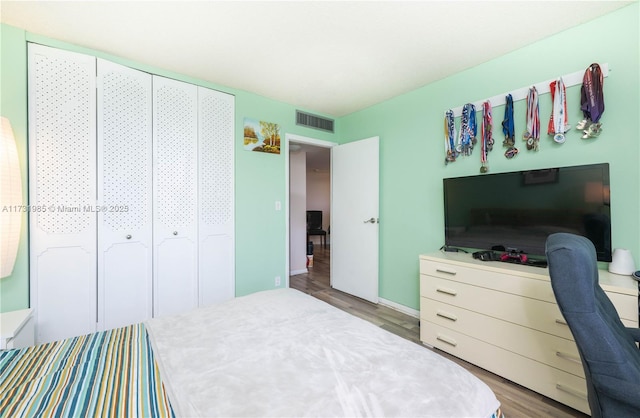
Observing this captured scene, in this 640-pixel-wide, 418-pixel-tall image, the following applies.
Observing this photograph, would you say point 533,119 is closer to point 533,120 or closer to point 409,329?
point 533,120

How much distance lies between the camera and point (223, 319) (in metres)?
1.41

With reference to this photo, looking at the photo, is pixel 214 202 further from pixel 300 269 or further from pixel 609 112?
pixel 609 112

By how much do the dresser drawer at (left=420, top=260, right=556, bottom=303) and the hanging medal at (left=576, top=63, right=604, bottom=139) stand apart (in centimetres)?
115

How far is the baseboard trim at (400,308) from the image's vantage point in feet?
9.59

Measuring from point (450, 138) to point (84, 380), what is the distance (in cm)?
300

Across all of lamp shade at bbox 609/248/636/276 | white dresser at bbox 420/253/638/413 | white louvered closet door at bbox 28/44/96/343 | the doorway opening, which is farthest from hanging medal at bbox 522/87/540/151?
white louvered closet door at bbox 28/44/96/343

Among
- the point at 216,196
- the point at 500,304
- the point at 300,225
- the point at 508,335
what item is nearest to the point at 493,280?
the point at 500,304

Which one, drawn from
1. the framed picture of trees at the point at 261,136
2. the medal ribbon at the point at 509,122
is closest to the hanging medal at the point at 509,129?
the medal ribbon at the point at 509,122

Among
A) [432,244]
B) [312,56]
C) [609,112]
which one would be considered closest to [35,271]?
[312,56]

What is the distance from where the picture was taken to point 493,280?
6.16ft

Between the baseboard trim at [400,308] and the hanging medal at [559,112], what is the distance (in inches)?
81.4

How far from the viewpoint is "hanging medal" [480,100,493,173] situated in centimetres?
234

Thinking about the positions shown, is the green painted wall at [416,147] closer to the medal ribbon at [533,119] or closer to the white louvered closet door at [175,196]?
the medal ribbon at [533,119]

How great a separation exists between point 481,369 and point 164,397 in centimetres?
216
